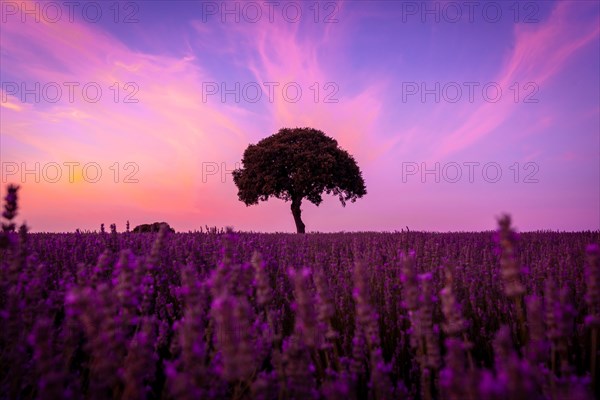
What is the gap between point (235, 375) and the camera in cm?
151

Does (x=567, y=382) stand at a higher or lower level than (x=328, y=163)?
lower

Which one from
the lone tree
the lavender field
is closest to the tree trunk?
the lone tree

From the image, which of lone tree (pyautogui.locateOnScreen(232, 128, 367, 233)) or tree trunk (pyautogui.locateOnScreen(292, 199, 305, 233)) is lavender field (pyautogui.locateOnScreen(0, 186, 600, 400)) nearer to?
lone tree (pyautogui.locateOnScreen(232, 128, 367, 233))

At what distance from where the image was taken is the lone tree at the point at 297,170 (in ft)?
92.3

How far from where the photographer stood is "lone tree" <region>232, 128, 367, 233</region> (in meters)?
28.1

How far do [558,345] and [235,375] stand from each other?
4.91ft

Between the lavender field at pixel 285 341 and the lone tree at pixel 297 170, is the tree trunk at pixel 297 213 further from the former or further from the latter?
the lavender field at pixel 285 341

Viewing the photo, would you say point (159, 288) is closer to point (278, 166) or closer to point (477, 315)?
point (477, 315)

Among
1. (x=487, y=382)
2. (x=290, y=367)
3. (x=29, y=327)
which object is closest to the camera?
(x=487, y=382)

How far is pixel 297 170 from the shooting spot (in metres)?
28.0

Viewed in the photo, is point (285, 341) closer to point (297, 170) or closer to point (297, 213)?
point (297, 170)

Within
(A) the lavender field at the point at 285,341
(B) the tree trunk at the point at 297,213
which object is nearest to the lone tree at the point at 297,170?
(B) the tree trunk at the point at 297,213

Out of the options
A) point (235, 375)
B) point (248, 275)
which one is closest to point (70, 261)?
point (248, 275)

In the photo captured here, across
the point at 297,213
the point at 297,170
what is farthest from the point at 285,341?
the point at 297,213
